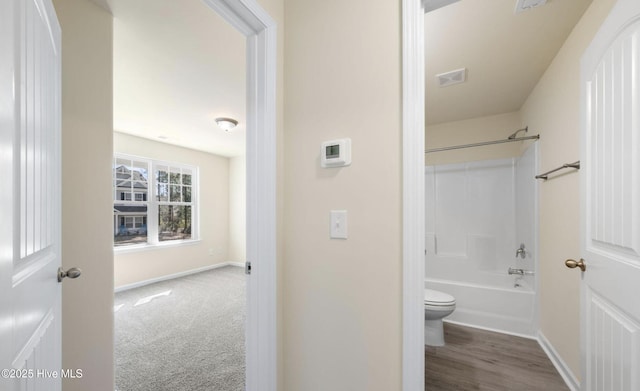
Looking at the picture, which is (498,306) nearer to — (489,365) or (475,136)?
(489,365)

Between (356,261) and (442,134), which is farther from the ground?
(442,134)

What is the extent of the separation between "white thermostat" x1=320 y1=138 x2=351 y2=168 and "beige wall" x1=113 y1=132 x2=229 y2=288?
4233 millimetres

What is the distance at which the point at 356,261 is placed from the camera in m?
1.13

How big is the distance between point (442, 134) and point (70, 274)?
3.84 meters

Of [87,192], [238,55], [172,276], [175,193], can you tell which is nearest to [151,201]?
[175,193]

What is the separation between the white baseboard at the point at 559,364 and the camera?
1.80 m

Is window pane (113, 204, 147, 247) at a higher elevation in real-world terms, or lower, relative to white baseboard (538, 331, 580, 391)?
higher

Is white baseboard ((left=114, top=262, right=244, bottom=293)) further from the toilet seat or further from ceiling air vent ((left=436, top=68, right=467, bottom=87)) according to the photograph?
ceiling air vent ((left=436, top=68, right=467, bottom=87))

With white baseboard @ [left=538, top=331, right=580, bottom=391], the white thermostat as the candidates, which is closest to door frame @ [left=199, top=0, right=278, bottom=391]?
the white thermostat

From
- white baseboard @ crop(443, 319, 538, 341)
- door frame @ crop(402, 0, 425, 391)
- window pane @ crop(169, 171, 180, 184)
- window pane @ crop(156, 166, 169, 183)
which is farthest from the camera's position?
window pane @ crop(169, 171, 180, 184)

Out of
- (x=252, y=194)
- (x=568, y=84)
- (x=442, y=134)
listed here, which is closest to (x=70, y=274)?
(x=252, y=194)

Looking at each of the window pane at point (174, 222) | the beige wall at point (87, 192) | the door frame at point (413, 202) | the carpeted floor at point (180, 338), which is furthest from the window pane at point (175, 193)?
the door frame at point (413, 202)

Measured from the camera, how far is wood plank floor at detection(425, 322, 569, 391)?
72.8 inches

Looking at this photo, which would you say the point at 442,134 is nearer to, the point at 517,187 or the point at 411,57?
the point at 517,187
